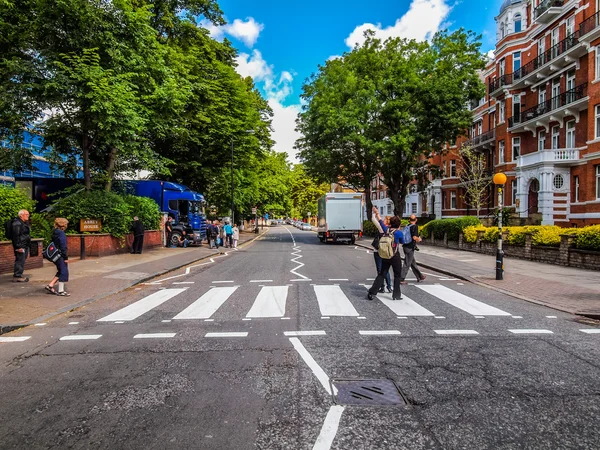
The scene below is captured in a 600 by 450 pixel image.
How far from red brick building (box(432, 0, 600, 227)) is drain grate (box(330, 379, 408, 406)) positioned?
26.6 m

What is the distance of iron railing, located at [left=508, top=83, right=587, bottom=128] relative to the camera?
86.9 feet

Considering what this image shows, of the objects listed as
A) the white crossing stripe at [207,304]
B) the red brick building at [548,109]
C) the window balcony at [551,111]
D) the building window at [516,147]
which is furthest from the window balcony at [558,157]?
the white crossing stripe at [207,304]

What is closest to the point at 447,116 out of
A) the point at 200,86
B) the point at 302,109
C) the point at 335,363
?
the point at 302,109

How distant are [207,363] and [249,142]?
95.3 ft

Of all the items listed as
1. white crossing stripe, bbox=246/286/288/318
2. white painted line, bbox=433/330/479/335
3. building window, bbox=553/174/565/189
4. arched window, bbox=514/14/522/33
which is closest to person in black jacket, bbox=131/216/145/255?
white crossing stripe, bbox=246/286/288/318

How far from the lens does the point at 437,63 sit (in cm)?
3225

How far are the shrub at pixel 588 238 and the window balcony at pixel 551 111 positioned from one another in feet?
51.3

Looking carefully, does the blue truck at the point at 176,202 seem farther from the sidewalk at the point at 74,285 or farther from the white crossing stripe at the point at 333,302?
the white crossing stripe at the point at 333,302

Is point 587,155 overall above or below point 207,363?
above

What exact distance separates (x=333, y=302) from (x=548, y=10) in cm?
3051

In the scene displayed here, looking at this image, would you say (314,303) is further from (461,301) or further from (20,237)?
(20,237)

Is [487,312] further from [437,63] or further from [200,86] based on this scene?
[437,63]

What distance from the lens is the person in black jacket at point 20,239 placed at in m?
10.5

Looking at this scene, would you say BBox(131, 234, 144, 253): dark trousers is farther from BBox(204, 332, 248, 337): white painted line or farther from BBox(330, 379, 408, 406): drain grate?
BBox(330, 379, 408, 406): drain grate
